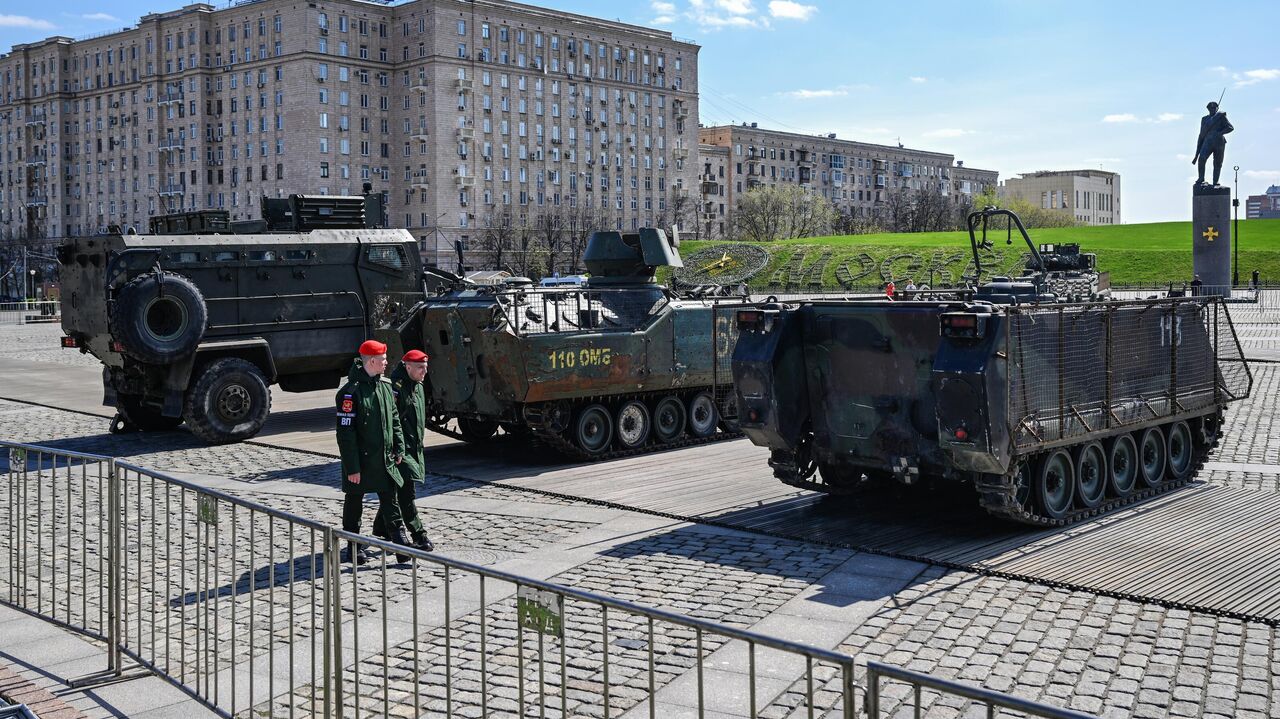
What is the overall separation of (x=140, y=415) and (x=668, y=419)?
805cm

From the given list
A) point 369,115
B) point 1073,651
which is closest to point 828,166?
point 369,115

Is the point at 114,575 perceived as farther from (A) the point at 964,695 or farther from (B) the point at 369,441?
(A) the point at 964,695

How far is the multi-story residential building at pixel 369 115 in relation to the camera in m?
109

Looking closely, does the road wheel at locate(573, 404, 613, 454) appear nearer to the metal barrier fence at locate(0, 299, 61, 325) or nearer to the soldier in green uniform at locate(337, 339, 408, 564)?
the soldier in green uniform at locate(337, 339, 408, 564)

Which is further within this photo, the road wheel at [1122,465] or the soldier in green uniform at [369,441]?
the road wheel at [1122,465]

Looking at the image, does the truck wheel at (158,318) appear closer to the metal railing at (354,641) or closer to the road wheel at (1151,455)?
the metal railing at (354,641)

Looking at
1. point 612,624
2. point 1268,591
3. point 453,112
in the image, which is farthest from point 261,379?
point 453,112

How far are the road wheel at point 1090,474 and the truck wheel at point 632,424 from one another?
622cm

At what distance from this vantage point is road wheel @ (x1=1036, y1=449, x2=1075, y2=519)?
11141mm

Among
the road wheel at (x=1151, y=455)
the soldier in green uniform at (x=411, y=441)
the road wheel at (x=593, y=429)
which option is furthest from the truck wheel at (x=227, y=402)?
the road wheel at (x=1151, y=455)

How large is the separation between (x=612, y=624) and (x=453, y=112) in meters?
105

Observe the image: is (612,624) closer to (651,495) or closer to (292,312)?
(651,495)

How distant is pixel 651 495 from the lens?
13172mm

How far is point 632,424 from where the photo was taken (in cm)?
1666
